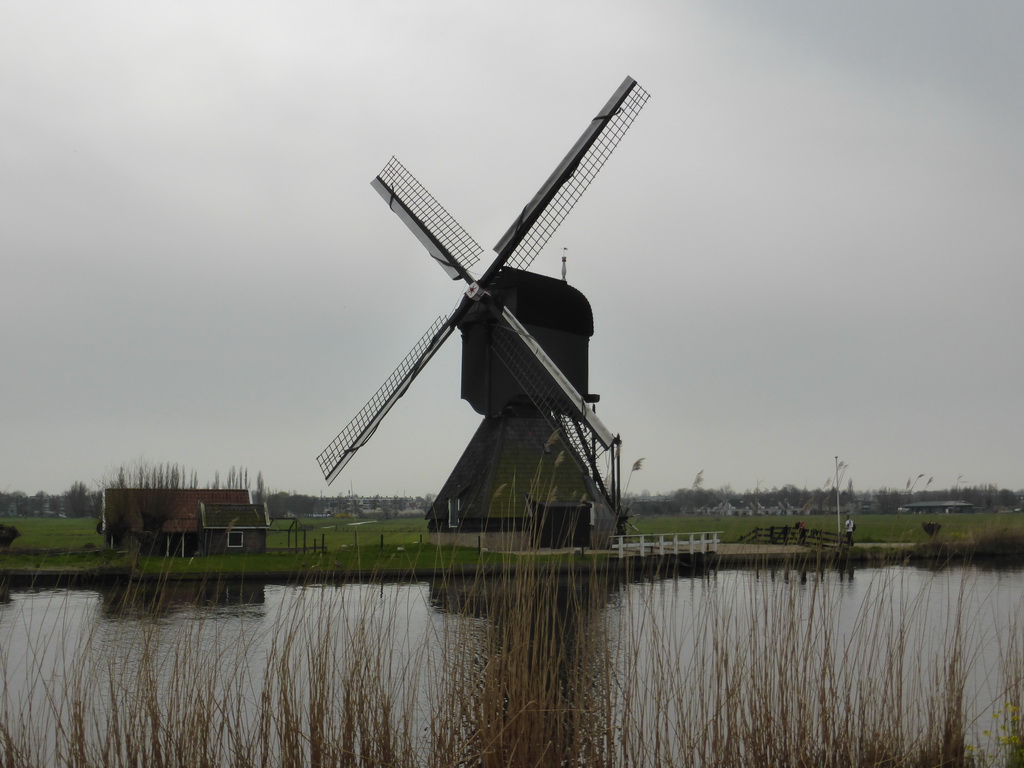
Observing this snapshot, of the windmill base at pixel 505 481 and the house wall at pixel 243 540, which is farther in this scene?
the house wall at pixel 243 540

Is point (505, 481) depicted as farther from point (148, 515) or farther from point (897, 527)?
point (897, 527)

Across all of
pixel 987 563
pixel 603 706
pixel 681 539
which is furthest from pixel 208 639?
pixel 987 563

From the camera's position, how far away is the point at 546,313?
25094 millimetres

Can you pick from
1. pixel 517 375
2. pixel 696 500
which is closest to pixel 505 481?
pixel 517 375

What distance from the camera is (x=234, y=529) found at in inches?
1085

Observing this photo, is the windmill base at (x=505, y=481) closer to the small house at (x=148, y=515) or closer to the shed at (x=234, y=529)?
the shed at (x=234, y=529)

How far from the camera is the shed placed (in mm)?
27453

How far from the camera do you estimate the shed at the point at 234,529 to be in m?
27.5

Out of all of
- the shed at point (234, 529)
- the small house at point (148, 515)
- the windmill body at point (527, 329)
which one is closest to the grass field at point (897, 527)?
the windmill body at point (527, 329)

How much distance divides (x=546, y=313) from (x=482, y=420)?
12.1 feet

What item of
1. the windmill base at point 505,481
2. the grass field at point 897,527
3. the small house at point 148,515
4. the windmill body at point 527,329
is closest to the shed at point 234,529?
the small house at point 148,515

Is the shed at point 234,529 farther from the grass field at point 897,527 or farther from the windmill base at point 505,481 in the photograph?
the grass field at point 897,527

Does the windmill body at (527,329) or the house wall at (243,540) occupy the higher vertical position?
the windmill body at (527,329)

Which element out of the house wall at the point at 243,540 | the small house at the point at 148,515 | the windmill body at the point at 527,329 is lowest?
the house wall at the point at 243,540
